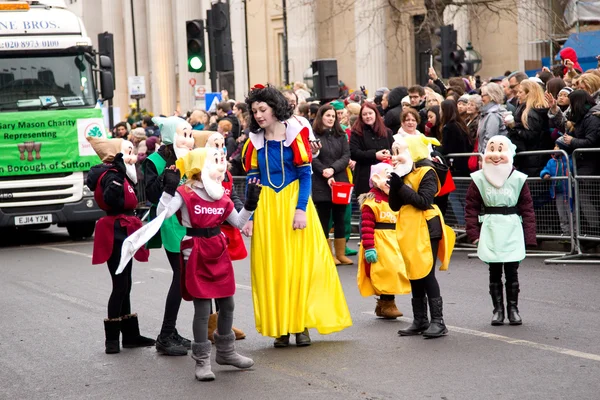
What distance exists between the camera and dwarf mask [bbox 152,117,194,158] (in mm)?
9047

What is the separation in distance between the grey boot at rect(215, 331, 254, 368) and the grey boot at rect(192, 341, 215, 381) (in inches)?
8.6

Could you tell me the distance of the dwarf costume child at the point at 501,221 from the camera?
962 centimetres

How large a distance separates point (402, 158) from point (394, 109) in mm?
7866

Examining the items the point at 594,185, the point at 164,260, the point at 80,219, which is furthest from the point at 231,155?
the point at 594,185

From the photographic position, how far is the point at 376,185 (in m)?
10.3

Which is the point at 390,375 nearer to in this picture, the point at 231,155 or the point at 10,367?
the point at 10,367

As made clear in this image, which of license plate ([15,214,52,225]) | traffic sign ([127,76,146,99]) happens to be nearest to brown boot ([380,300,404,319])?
license plate ([15,214,52,225])

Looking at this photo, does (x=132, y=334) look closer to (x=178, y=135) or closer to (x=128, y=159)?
(x=128, y=159)

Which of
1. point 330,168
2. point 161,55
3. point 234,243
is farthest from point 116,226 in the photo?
point 161,55

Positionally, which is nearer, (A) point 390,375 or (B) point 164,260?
(A) point 390,375

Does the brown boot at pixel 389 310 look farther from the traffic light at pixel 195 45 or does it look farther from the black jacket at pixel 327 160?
the traffic light at pixel 195 45

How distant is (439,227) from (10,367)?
11.7 ft

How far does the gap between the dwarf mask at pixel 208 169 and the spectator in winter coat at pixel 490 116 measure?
7.36m

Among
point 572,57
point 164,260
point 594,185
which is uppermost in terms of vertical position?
point 572,57
